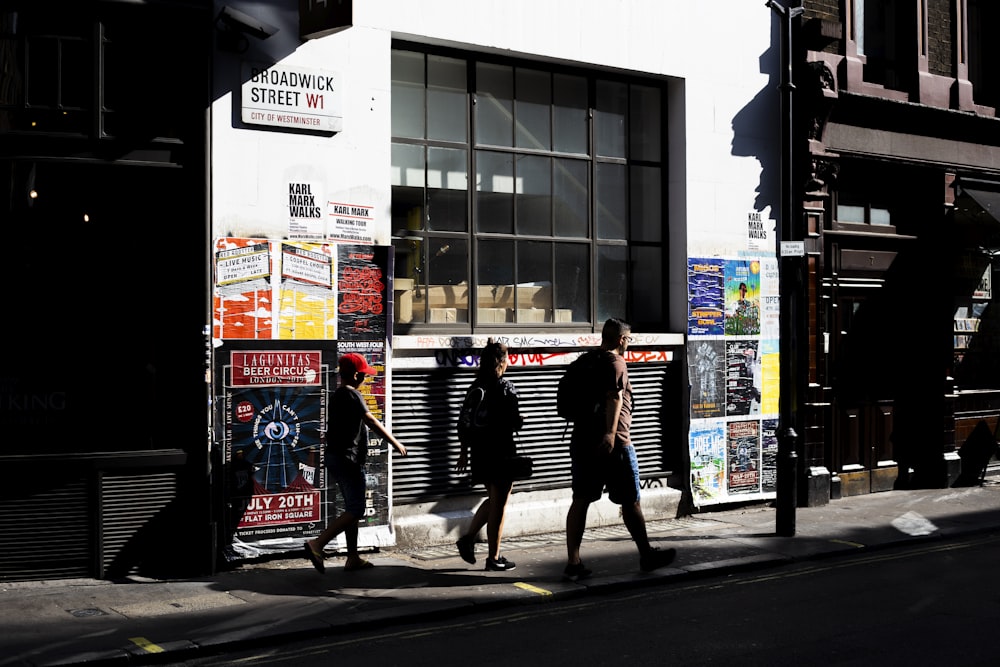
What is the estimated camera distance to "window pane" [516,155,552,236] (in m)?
12.1

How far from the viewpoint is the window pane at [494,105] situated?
11.8m

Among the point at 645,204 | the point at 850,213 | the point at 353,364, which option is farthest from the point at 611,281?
the point at 353,364

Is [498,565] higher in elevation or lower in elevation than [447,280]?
lower

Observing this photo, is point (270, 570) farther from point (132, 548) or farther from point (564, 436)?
point (564, 436)

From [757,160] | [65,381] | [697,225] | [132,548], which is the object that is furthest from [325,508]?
[757,160]

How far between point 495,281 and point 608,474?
10.4 ft

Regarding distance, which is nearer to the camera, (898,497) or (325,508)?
(325,508)

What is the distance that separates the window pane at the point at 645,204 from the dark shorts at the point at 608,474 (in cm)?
418

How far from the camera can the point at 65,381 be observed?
30.7 ft

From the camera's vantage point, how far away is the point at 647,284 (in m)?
13.2

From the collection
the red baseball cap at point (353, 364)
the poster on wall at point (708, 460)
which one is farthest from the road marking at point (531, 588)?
the poster on wall at point (708, 460)

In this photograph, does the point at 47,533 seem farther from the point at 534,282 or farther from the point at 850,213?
the point at 850,213

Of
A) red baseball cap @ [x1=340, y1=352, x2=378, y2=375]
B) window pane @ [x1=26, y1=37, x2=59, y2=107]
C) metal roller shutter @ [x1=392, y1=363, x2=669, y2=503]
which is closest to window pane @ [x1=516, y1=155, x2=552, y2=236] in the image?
metal roller shutter @ [x1=392, y1=363, x2=669, y2=503]

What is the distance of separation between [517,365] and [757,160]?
13.9 feet
